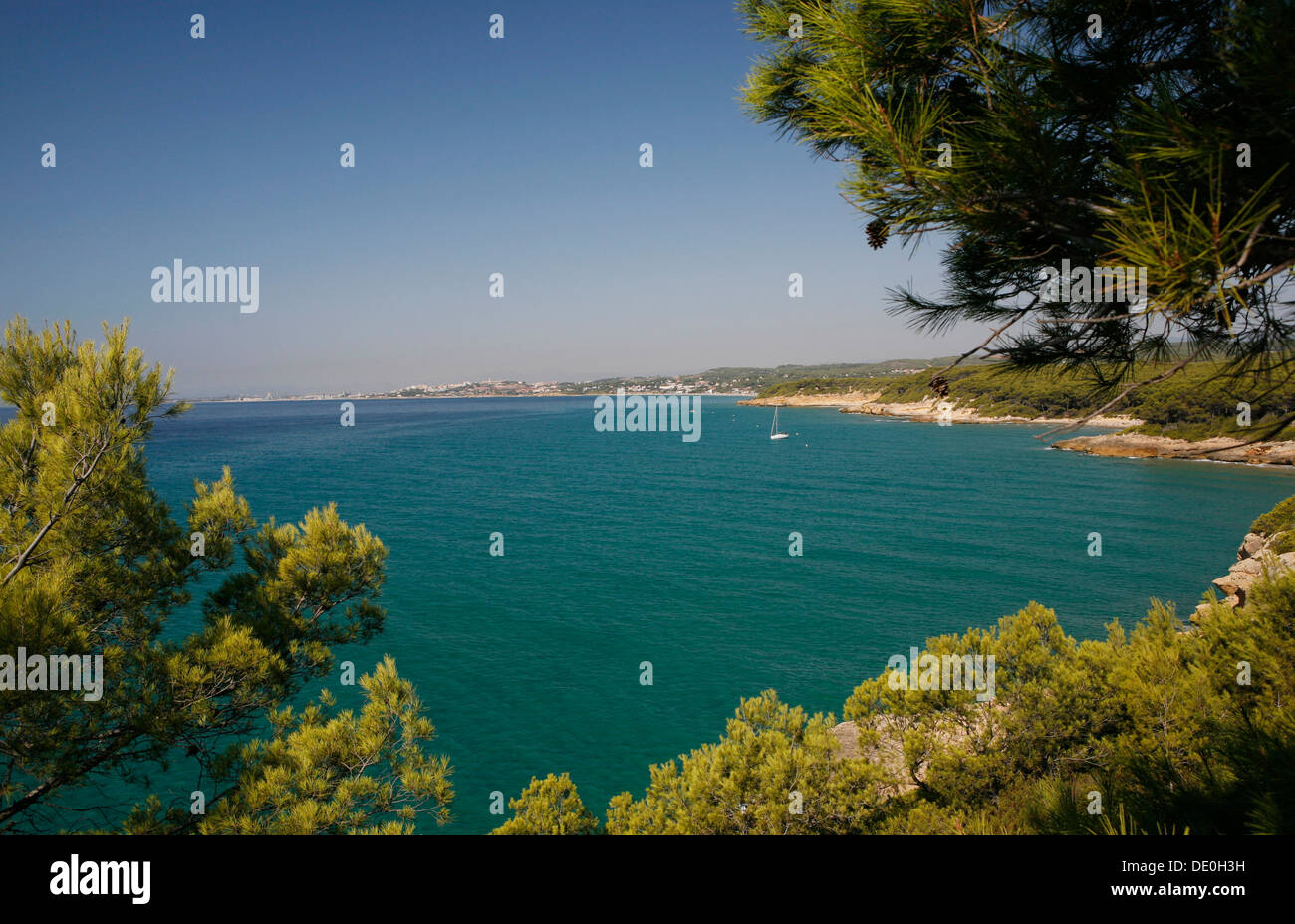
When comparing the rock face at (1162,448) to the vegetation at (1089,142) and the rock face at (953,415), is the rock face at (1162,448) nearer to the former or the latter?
the rock face at (953,415)

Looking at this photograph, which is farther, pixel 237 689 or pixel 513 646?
pixel 513 646

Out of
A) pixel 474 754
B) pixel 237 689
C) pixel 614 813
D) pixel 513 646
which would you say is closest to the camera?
pixel 237 689

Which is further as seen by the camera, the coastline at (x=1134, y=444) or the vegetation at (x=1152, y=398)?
the coastline at (x=1134, y=444)

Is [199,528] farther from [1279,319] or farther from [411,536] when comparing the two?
[411,536]

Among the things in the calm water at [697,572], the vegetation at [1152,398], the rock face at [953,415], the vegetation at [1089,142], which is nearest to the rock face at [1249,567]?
the calm water at [697,572]
